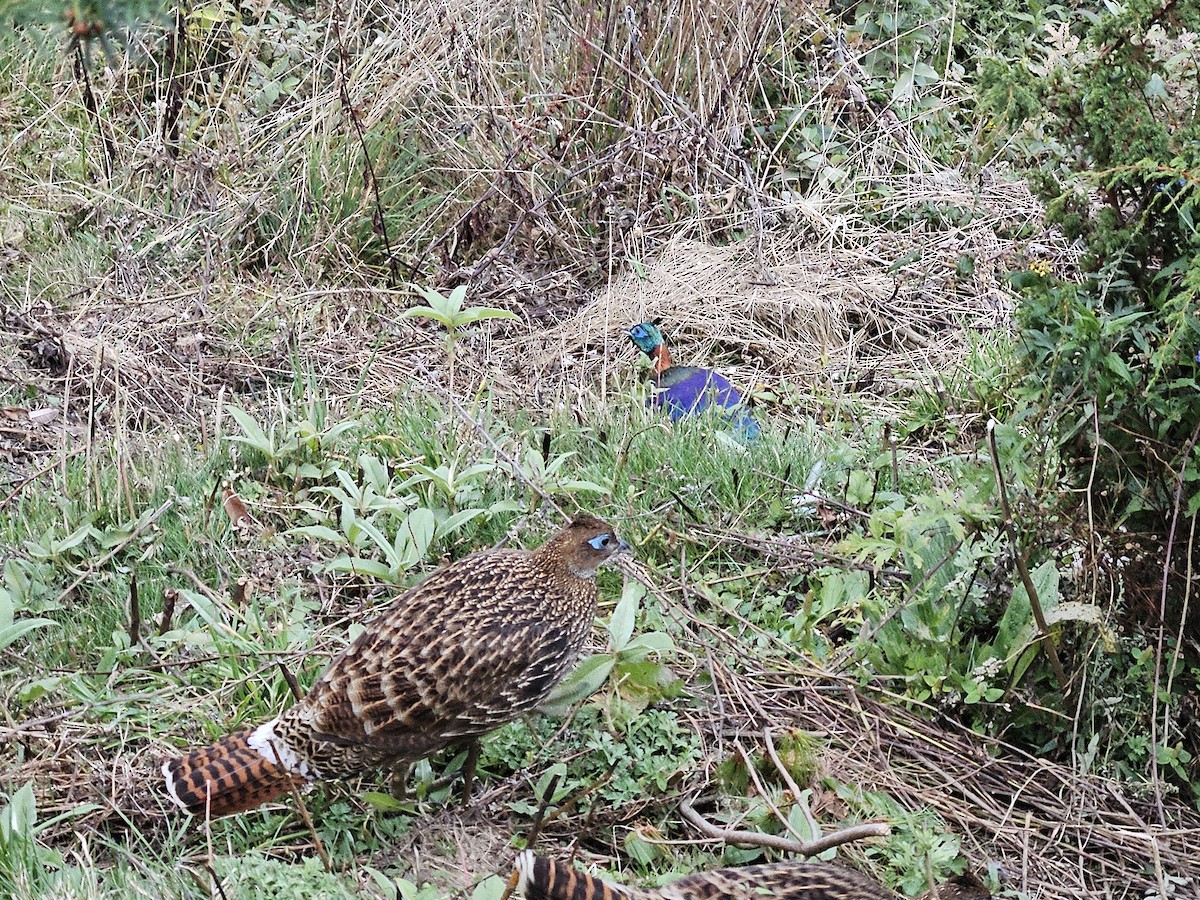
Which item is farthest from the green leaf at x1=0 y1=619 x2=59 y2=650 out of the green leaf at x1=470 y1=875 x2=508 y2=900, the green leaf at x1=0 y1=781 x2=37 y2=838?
the green leaf at x1=470 y1=875 x2=508 y2=900

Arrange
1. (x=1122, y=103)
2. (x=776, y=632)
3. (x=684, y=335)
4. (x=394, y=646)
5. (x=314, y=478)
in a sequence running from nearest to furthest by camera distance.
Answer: (x=1122, y=103), (x=394, y=646), (x=776, y=632), (x=314, y=478), (x=684, y=335)

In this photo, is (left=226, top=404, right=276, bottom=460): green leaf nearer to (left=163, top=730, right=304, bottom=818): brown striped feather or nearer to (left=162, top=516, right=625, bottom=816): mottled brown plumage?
(left=162, top=516, right=625, bottom=816): mottled brown plumage

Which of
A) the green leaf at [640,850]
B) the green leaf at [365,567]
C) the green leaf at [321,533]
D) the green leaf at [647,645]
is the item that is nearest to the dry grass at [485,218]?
the green leaf at [321,533]

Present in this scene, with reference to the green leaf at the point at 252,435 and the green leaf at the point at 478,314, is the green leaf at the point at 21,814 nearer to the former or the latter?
the green leaf at the point at 252,435

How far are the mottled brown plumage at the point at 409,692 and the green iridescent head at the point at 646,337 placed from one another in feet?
8.29

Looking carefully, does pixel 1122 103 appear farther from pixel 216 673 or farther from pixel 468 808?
pixel 216 673

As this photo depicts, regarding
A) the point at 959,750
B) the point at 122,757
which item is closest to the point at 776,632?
the point at 959,750

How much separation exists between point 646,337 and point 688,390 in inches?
21.5

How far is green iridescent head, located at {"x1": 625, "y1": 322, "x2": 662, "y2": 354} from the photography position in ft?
20.3

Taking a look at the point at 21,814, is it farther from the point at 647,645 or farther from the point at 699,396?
the point at 699,396

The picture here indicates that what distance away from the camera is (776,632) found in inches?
171

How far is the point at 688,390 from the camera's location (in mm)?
5746

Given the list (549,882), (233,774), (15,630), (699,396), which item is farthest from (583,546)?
(699,396)

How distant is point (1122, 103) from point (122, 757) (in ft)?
10.1
